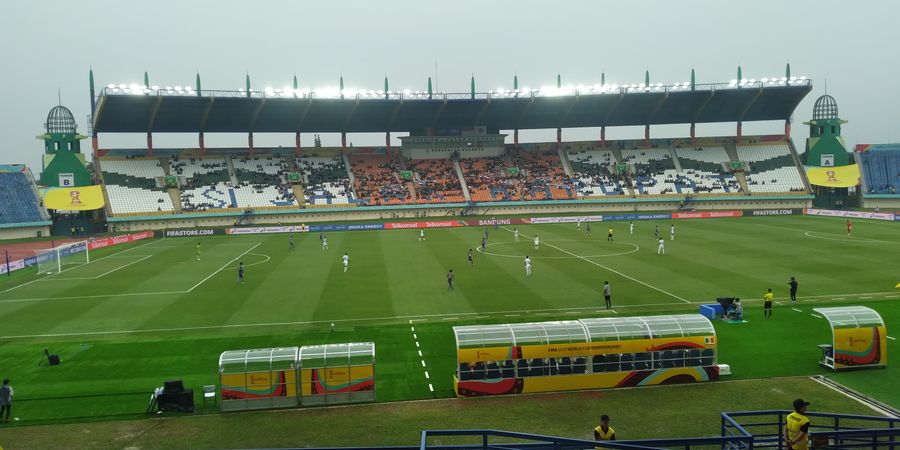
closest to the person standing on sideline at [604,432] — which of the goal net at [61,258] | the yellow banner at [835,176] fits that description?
the goal net at [61,258]

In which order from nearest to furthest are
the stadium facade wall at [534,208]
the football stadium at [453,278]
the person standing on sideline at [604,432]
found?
the person standing on sideline at [604,432] → the football stadium at [453,278] → the stadium facade wall at [534,208]

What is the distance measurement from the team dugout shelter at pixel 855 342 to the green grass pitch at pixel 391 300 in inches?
18.9

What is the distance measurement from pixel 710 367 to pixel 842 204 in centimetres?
8409

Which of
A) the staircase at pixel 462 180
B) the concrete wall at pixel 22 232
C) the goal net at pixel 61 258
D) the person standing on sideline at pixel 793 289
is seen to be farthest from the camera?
the staircase at pixel 462 180

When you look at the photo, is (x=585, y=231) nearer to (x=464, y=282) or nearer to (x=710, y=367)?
(x=464, y=282)

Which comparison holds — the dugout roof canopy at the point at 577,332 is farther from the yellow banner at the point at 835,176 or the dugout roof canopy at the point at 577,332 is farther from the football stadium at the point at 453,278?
the yellow banner at the point at 835,176

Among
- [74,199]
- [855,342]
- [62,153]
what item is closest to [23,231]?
[74,199]

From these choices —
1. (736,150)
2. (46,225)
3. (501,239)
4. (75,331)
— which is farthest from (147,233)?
(736,150)

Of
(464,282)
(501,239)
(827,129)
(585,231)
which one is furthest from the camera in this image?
(827,129)

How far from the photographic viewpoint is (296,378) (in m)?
17.9

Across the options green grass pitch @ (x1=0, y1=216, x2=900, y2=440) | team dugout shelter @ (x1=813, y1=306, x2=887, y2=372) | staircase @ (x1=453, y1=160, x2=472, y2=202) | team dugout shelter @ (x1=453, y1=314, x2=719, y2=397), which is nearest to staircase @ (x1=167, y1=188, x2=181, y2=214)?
green grass pitch @ (x1=0, y1=216, x2=900, y2=440)

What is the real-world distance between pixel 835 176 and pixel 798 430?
3698 inches

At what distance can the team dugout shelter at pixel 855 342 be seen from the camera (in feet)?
63.4

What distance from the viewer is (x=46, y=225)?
2810 inches
